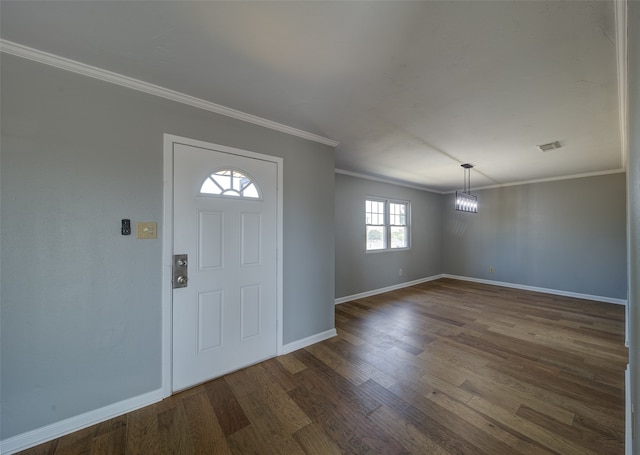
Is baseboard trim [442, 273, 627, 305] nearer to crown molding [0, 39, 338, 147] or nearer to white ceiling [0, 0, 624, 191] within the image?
white ceiling [0, 0, 624, 191]

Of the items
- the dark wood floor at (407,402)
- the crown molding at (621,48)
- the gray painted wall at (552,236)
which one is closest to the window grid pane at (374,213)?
the dark wood floor at (407,402)

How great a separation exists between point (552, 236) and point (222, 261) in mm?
6574

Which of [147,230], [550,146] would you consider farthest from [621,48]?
[147,230]

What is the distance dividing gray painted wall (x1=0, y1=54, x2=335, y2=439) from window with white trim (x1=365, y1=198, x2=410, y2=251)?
3788 millimetres

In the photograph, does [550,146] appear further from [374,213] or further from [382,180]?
[374,213]

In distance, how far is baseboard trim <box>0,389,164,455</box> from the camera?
147 cm

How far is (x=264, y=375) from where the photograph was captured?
224 cm

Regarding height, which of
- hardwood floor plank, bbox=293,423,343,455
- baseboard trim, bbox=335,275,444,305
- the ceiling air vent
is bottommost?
hardwood floor plank, bbox=293,423,343,455

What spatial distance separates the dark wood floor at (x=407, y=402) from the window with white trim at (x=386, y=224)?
7.60 feet

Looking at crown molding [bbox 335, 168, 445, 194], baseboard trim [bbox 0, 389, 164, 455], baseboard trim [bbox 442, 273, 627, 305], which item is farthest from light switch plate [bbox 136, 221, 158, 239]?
baseboard trim [bbox 442, 273, 627, 305]

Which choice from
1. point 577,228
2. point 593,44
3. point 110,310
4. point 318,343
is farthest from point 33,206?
point 577,228

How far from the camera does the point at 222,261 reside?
2.23m

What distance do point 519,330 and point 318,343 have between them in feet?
9.22

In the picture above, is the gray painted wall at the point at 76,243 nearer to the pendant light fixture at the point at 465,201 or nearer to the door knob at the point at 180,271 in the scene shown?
the door knob at the point at 180,271
